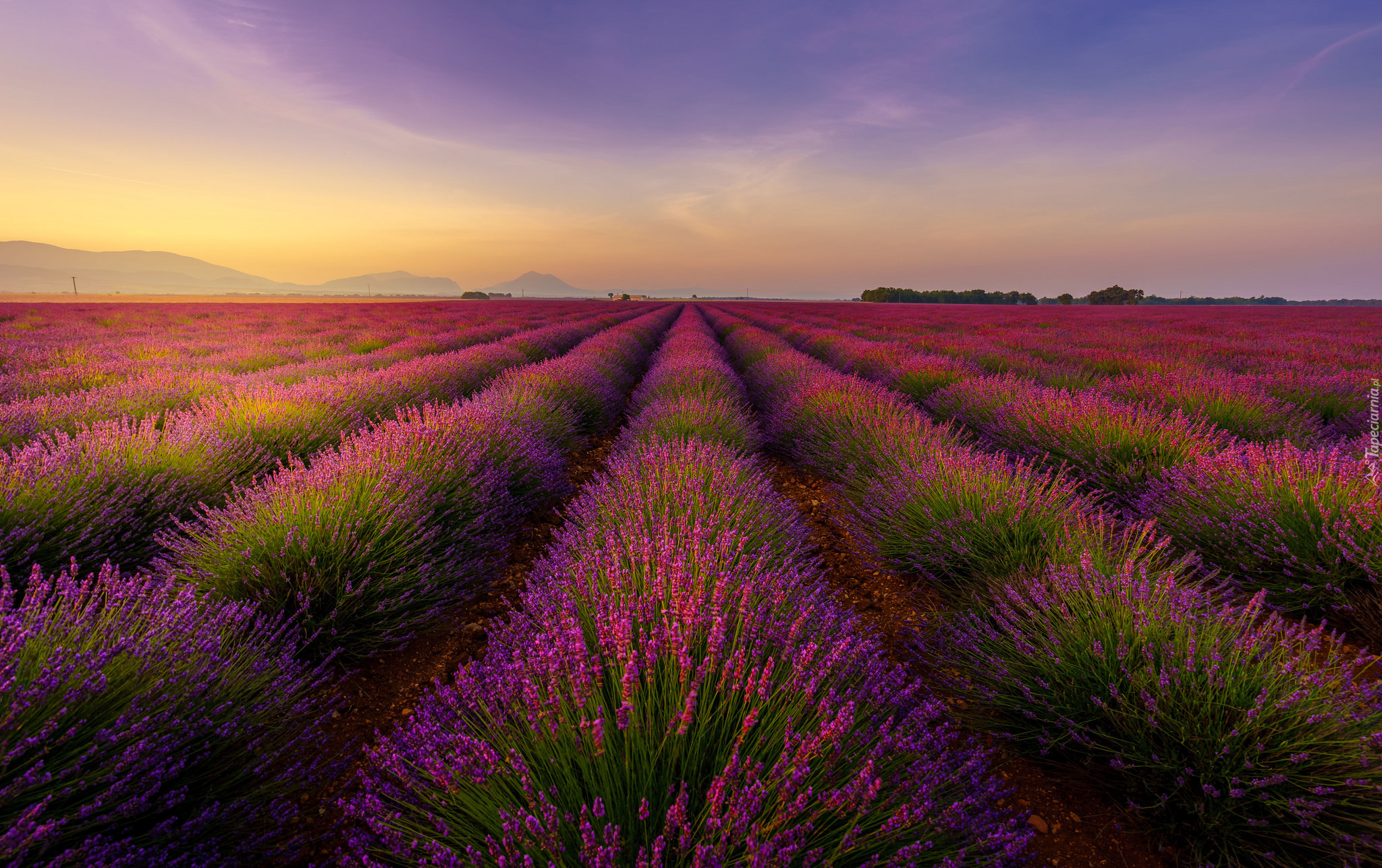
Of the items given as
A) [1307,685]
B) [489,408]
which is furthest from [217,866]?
[489,408]

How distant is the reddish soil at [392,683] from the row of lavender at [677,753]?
24cm

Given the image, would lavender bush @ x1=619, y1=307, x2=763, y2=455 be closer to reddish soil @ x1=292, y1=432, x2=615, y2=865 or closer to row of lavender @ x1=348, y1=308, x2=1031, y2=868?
reddish soil @ x1=292, y1=432, x2=615, y2=865

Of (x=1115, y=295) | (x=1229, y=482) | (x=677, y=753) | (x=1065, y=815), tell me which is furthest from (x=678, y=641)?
(x=1115, y=295)

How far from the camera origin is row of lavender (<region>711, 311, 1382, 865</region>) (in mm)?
1411

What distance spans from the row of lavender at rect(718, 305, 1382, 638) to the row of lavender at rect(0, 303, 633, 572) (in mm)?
5111

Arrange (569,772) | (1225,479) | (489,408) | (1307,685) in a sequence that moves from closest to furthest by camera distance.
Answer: (569,772) < (1307,685) < (1225,479) < (489,408)

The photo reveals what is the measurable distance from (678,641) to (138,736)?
1335 mm

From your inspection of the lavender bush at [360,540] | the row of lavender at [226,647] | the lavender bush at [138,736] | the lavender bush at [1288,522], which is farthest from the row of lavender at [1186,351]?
the lavender bush at [138,736]

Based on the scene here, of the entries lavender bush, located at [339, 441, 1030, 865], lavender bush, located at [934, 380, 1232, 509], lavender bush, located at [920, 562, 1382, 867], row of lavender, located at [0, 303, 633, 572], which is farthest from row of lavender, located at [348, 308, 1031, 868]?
→ lavender bush, located at [934, 380, 1232, 509]

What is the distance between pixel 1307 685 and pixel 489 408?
4.73 m

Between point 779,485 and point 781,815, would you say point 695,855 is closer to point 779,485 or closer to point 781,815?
point 781,815

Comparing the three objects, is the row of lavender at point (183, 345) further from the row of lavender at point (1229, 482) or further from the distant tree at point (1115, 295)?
the distant tree at point (1115, 295)

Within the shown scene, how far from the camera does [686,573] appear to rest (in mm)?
1774

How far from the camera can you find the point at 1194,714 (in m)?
1.59
